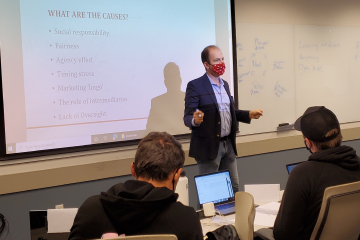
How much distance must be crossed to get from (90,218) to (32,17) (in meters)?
2.20

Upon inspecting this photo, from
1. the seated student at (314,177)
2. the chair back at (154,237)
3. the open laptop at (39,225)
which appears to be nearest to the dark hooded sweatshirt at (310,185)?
the seated student at (314,177)

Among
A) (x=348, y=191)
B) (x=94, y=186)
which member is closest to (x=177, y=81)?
(x=94, y=186)

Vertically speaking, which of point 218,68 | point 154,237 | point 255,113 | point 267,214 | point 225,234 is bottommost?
point 267,214

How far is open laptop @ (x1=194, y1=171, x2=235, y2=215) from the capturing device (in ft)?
7.72

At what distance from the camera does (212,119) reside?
3188 millimetres

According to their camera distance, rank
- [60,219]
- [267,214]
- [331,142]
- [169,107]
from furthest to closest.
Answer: [169,107] < [267,214] < [60,219] < [331,142]

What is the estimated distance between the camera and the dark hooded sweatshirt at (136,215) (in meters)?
1.28

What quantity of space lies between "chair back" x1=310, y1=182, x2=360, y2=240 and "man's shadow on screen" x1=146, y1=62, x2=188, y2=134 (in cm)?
213

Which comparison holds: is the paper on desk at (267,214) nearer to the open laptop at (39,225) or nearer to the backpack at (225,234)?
the backpack at (225,234)

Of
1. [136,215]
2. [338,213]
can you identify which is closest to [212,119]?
[338,213]

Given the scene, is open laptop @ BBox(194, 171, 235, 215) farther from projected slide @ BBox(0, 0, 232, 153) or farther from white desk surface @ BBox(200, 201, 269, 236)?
projected slide @ BBox(0, 0, 232, 153)

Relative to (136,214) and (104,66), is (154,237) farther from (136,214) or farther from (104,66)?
(104,66)

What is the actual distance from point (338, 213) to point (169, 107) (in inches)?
87.9

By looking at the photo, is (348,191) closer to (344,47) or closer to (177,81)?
(177,81)
